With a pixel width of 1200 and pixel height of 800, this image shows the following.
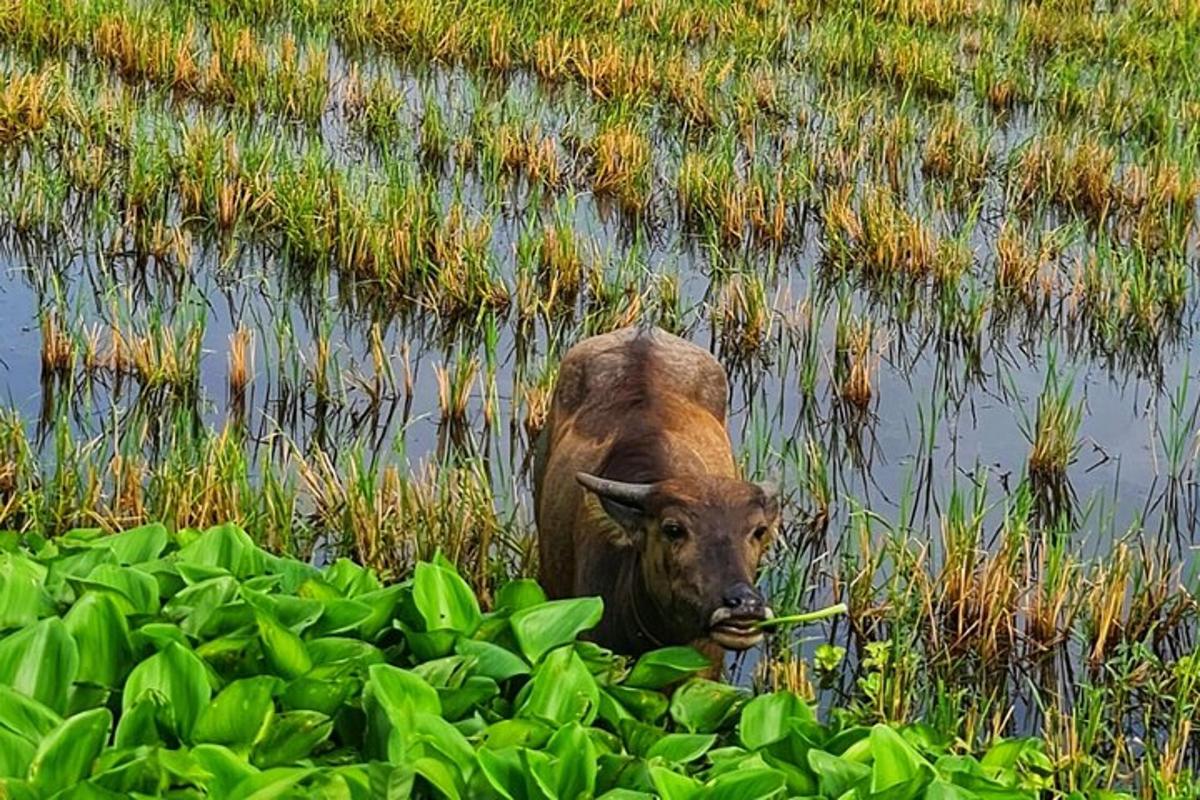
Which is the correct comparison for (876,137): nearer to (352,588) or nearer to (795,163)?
(795,163)

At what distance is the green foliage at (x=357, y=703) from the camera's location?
2.21m

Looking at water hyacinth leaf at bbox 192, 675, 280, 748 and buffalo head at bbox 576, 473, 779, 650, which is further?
buffalo head at bbox 576, 473, 779, 650

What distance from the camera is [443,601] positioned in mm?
2766

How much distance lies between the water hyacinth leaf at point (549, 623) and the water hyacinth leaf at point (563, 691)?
123 mm

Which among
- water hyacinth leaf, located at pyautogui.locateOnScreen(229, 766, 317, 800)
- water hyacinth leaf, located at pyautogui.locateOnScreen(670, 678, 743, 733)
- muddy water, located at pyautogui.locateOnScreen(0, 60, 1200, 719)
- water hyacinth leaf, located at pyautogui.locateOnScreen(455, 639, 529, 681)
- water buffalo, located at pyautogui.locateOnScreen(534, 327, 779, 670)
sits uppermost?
water hyacinth leaf, located at pyautogui.locateOnScreen(229, 766, 317, 800)

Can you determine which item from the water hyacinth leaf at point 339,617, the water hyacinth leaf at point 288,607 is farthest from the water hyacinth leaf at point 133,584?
the water hyacinth leaf at point 339,617

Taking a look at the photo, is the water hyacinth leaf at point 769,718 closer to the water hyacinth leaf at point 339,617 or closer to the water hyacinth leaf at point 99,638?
the water hyacinth leaf at point 339,617

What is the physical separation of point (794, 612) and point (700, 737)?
2451 mm

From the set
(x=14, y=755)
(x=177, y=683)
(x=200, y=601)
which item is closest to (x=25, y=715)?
(x=14, y=755)

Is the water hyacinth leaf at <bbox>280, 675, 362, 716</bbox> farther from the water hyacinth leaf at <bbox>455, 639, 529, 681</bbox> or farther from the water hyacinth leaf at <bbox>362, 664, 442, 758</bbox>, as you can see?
the water hyacinth leaf at <bbox>455, 639, 529, 681</bbox>

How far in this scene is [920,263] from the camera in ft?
26.6

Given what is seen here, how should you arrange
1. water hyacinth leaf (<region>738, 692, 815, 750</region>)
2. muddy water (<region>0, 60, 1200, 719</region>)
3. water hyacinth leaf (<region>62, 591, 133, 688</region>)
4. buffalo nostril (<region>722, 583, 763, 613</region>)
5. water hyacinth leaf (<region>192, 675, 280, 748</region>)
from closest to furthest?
1. water hyacinth leaf (<region>192, 675, 280, 748</region>)
2. water hyacinth leaf (<region>62, 591, 133, 688</region>)
3. water hyacinth leaf (<region>738, 692, 815, 750</region>)
4. buffalo nostril (<region>722, 583, 763, 613</region>)
5. muddy water (<region>0, 60, 1200, 719</region>)

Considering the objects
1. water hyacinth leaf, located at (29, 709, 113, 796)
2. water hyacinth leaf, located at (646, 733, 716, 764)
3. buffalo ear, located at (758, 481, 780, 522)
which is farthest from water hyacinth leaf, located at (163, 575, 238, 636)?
buffalo ear, located at (758, 481, 780, 522)

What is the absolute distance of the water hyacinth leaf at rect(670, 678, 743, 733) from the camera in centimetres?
271
